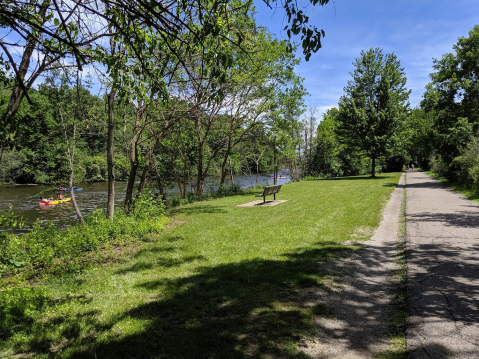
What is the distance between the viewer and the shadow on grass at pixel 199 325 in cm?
288

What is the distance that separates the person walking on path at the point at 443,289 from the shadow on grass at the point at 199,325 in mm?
1232

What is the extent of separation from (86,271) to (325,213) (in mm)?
7974

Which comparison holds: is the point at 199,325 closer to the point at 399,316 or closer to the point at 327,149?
the point at 399,316

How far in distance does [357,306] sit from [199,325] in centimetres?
211

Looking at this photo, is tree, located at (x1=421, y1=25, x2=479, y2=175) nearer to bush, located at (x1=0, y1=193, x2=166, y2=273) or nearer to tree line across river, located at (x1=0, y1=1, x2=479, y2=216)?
tree line across river, located at (x1=0, y1=1, x2=479, y2=216)

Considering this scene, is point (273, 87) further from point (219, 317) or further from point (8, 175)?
point (8, 175)

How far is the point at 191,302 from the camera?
3.92 meters

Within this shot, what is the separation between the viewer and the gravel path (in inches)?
115

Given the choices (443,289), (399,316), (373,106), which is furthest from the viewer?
(373,106)

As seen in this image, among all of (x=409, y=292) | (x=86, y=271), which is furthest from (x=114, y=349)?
(x=409, y=292)

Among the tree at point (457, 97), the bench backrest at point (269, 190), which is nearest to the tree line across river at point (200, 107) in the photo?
the tree at point (457, 97)

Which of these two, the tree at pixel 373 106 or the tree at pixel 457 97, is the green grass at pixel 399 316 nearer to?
the tree at pixel 457 97

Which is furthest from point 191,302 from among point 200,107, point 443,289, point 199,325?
point 200,107

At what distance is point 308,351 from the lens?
2846 millimetres
